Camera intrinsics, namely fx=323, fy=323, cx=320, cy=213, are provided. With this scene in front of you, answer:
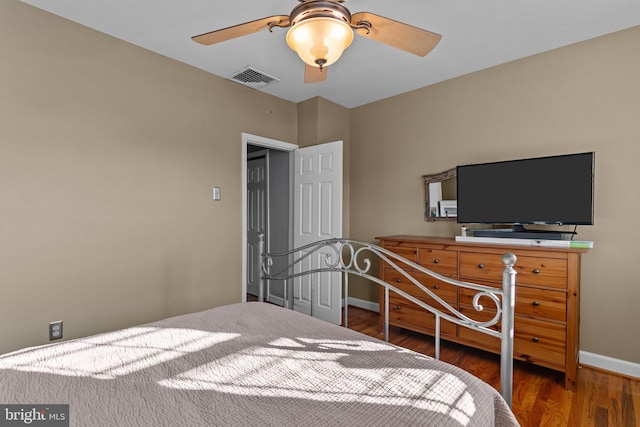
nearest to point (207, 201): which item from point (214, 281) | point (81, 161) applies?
point (214, 281)

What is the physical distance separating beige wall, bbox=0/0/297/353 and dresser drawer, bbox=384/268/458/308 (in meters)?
1.58

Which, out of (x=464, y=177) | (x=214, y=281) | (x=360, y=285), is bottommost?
(x=360, y=285)

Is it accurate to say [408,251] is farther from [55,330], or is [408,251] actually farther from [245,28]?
[55,330]

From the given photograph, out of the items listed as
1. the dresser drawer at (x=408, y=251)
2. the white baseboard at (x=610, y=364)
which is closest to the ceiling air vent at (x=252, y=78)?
the dresser drawer at (x=408, y=251)

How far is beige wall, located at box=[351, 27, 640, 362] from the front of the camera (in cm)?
239

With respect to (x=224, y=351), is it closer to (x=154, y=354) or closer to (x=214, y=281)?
(x=154, y=354)

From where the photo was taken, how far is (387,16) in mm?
2225

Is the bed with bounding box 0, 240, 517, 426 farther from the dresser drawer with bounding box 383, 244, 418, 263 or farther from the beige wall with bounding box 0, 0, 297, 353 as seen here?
the dresser drawer with bounding box 383, 244, 418, 263

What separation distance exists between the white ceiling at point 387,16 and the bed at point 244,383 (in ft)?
6.75

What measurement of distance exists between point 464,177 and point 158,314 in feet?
9.63

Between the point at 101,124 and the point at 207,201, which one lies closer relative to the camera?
the point at 101,124

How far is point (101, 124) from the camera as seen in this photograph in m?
2.46

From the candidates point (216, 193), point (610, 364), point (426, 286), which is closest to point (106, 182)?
point (216, 193)

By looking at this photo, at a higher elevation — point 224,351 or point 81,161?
point 81,161
